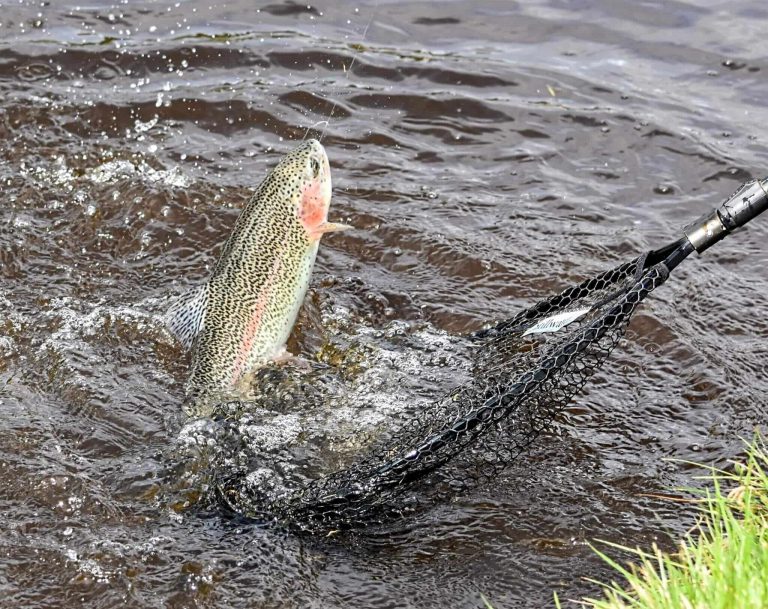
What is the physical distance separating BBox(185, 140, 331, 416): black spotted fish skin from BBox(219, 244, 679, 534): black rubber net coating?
89cm

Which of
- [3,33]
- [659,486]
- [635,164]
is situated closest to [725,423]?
[659,486]

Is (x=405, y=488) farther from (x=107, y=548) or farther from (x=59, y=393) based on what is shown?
(x=59, y=393)

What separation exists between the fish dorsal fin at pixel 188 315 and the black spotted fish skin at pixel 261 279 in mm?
24

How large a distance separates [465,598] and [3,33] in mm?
7349

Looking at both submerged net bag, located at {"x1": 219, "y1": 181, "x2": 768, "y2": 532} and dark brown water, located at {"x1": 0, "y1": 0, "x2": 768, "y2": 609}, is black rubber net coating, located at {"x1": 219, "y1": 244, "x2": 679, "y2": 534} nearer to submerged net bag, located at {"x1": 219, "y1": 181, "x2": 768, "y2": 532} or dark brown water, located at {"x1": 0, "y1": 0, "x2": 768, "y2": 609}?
submerged net bag, located at {"x1": 219, "y1": 181, "x2": 768, "y2": 532}

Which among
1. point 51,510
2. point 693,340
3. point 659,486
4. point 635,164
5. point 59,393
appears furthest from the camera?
point 635,164

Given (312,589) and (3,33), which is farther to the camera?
(3,33)

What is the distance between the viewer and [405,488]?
4258mm

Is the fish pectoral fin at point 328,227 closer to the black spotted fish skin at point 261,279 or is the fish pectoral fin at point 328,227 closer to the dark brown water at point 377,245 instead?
the black spotted fish skin at point 261,279

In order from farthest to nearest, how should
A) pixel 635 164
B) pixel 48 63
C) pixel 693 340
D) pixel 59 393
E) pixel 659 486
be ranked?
pixel 48 63, pixel 635 164, pixel 693 340, pixel 59 393, pixel 659 486

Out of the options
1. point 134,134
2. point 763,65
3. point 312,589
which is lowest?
point 312,589

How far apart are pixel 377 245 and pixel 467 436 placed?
2.89 m

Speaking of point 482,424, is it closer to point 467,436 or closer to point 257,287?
point 467,436

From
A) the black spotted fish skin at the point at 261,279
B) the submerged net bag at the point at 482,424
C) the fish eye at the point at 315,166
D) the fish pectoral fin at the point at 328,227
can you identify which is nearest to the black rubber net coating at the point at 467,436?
the submerged net bag at the point at 482,424
